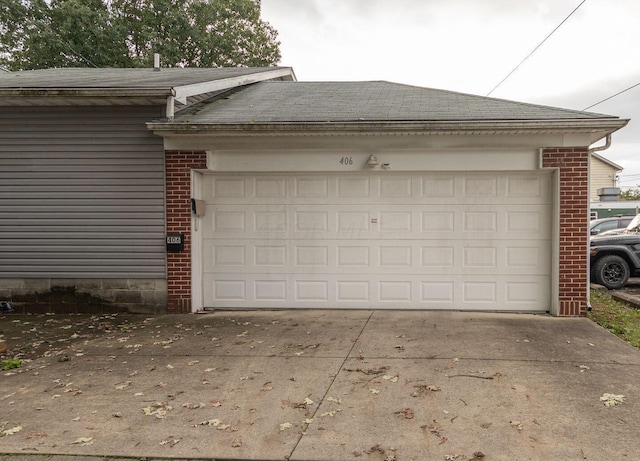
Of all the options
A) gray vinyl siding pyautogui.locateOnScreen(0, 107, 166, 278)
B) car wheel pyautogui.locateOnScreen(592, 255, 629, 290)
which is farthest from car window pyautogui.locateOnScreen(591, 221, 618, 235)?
gray vinyl siding pyautogui.locateOnScreen(0, 107, 166, 278)

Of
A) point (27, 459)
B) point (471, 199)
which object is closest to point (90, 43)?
point (471, 199)

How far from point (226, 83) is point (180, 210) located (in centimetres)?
312

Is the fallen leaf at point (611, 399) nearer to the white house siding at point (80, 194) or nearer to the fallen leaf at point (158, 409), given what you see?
the fallen leaf at point (158, 409)

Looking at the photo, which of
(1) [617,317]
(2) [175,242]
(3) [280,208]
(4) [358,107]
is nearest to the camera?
(1) [617,317]

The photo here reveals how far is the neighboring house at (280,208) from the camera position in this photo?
7.45 metres

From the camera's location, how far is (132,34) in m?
26.3

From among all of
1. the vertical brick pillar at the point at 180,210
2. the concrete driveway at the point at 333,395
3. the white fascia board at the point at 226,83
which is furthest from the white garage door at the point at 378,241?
the white fascia board at the point at 226,83

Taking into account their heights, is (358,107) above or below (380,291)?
above

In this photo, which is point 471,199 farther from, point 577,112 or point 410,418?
point 410,418

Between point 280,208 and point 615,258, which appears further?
point 615,258

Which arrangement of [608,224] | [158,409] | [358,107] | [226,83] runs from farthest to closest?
[608,224], [226,83], [358,107], [158,409]

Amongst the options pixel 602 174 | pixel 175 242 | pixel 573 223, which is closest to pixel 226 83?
pixel 175 242

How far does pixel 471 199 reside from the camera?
7715 millimetres

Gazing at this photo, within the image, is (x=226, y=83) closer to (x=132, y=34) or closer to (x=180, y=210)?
(x=180, y=210)
